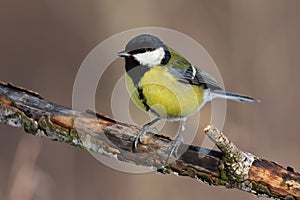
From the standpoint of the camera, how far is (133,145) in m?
1.36

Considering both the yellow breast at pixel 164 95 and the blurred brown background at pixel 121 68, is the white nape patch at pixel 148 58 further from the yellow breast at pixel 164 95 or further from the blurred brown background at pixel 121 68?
the blurred brown background at pixel 121 68

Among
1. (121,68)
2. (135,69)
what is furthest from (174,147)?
(121,68)

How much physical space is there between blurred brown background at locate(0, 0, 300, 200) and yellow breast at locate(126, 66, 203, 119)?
2.67 ft

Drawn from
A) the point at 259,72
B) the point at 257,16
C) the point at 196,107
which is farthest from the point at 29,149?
the point at 257,16

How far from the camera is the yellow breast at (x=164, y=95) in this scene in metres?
1.44

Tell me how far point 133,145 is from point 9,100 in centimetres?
34

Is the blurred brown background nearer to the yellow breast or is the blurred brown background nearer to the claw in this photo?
the yellow breast

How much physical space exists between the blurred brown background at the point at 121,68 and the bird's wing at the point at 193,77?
70cm

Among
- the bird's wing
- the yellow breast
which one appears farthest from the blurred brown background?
the yellow breast

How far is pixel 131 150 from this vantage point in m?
1.36

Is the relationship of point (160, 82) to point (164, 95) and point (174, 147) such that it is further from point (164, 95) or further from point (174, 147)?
point (174, 147)

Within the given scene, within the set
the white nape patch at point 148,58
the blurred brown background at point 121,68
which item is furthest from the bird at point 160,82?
the blurred brown background at point 121,68

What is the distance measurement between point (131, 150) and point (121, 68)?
1271 mm

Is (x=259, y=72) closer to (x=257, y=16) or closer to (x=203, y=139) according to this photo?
(x=257, y=16)
